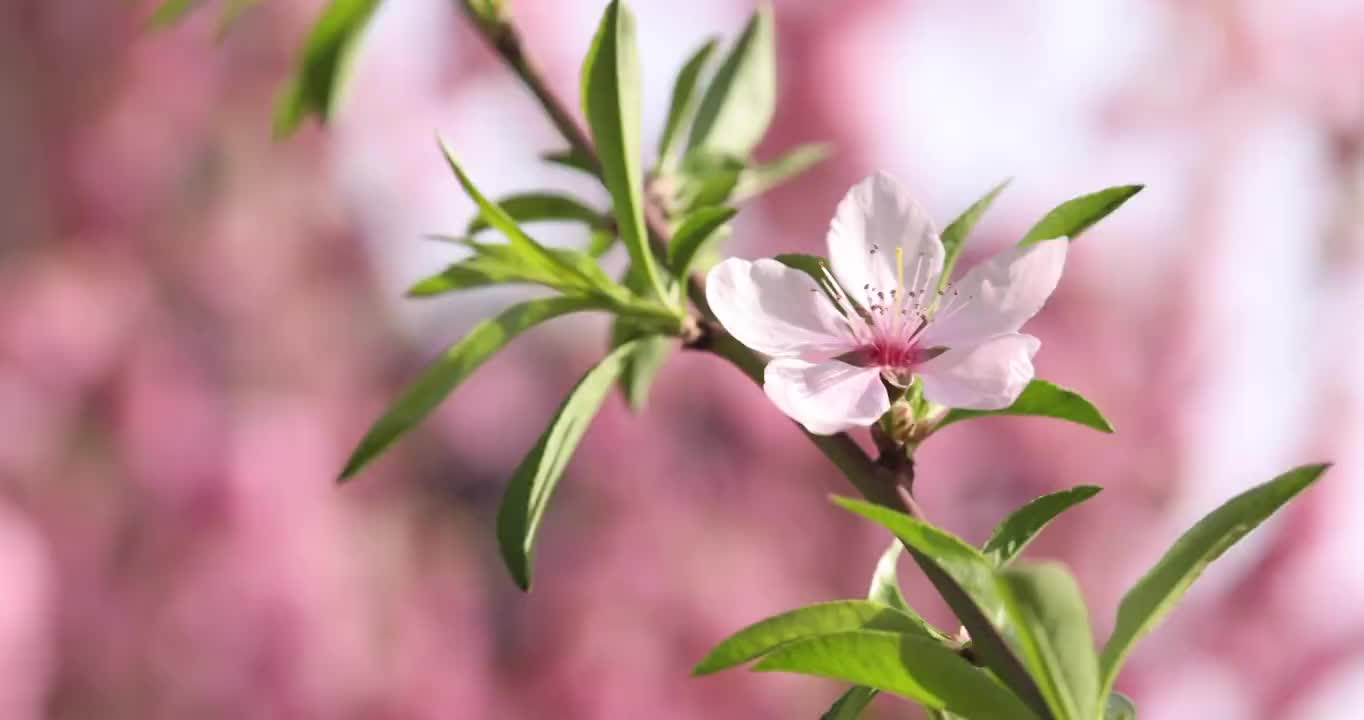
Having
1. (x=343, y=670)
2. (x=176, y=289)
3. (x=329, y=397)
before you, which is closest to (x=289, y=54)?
(x=176, y=289)

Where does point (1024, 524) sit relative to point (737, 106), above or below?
below

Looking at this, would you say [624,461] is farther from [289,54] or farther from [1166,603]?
[1166,603]

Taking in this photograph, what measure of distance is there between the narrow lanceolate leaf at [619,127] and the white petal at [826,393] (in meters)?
0.06

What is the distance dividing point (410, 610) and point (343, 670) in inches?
5.9

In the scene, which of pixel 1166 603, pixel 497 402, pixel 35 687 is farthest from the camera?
pixel 497 402

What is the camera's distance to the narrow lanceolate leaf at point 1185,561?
Answer: 0.76 feet

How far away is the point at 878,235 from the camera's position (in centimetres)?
31

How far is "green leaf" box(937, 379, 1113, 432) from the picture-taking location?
10.9 inches

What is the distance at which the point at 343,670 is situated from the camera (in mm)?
1846

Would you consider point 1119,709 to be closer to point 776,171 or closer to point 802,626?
point 802,626

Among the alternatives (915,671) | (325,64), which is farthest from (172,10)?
(915,671)

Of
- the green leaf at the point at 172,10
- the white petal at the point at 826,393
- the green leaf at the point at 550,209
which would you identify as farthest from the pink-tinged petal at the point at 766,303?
the green leaf at the point at 172,10

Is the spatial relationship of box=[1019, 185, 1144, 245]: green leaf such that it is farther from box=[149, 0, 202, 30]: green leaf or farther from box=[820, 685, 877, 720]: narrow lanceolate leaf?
box=[149, 0, 202, 30]: green leaf

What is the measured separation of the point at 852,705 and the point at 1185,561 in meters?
0.07
